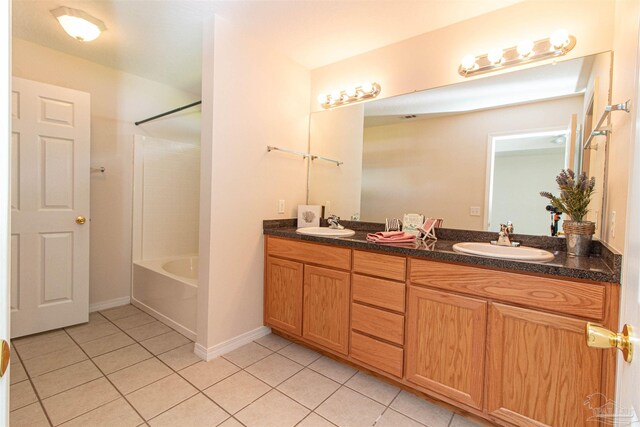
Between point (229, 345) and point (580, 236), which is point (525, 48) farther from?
point (229, 345)

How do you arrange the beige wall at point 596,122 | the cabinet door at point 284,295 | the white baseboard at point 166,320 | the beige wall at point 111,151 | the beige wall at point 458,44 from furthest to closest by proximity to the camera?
the beige wall at point 111,151
the white baseboard at point 166,320
the cabinet door at point 284,295
the beige wall at point 458,44
the beige wall at point 596,122

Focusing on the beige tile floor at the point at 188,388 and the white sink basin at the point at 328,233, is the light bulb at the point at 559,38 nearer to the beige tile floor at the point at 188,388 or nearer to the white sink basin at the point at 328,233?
the white sink basin at the point at 328,233

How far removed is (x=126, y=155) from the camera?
2934mm

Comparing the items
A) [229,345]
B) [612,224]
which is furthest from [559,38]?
[229,345]

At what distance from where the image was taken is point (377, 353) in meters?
1.76

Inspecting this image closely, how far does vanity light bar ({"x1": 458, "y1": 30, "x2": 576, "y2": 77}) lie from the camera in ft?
5.29

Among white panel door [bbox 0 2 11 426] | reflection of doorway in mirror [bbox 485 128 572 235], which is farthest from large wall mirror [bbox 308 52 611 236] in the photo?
white panel door [bbox 0 2 11 426]

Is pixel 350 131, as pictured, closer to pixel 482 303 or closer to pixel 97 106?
pixel 482 303

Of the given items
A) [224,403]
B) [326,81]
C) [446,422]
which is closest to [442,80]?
[326,81]

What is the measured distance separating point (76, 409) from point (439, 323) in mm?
1955

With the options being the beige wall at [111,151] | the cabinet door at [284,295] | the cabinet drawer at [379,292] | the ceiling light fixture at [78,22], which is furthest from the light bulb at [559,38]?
the beige wall at [111,151]

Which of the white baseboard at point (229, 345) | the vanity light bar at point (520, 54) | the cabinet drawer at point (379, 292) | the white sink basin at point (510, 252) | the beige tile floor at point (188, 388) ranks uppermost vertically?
the vanity light bar at point (520, 54)

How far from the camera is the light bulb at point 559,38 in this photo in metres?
1.60

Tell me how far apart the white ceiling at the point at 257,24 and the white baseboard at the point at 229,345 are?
231cm
